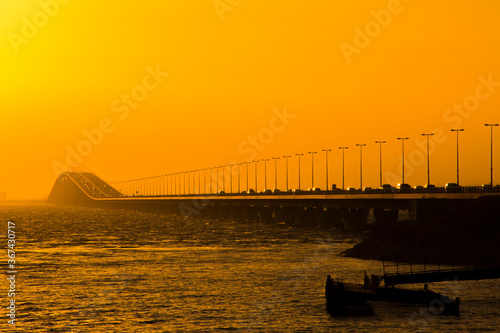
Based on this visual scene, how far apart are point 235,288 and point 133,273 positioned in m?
14.7

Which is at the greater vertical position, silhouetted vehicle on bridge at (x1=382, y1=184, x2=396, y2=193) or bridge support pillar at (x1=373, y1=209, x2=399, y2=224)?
silhouetted vehicle on bridge at (x1=382, y1=184, x2=396, y2=193)

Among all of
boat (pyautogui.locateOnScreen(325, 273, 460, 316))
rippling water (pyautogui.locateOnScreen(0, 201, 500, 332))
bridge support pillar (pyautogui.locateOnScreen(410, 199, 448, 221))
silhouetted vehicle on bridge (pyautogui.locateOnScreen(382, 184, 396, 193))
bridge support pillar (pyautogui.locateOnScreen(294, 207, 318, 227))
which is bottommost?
bridge support pillar (pyautogui.locateOnScreen(294, 207, 318, 227))

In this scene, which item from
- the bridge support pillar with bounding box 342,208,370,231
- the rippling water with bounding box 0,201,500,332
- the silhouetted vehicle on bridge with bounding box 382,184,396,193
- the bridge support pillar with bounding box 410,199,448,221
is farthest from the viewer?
the bridge support pillar with bounding box 342,208,370,231

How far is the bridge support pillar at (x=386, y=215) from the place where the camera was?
141 metres

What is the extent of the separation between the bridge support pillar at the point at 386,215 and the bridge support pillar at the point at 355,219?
879 cm

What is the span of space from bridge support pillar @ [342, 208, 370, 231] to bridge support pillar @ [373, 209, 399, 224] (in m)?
8.79

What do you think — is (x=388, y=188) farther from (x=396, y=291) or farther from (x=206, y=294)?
(x=396, y=291)

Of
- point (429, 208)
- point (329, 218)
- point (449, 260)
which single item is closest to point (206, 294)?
point (449, 260)

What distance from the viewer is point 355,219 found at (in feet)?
511

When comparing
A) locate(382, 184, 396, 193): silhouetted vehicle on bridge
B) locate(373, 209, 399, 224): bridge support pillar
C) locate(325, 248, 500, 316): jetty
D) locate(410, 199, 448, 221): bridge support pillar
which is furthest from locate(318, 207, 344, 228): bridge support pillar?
locate(325, 248, 500, 316): jetty

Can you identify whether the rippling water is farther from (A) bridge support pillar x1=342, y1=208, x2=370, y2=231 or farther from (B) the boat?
(A) bridge support pillar x1=342, y1=208, x2=370, y2=231

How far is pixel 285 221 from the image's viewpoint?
198m

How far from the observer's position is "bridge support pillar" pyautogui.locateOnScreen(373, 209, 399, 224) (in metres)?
141

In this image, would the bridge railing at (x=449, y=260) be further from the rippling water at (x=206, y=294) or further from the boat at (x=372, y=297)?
the boat at (x=372, y=297)
